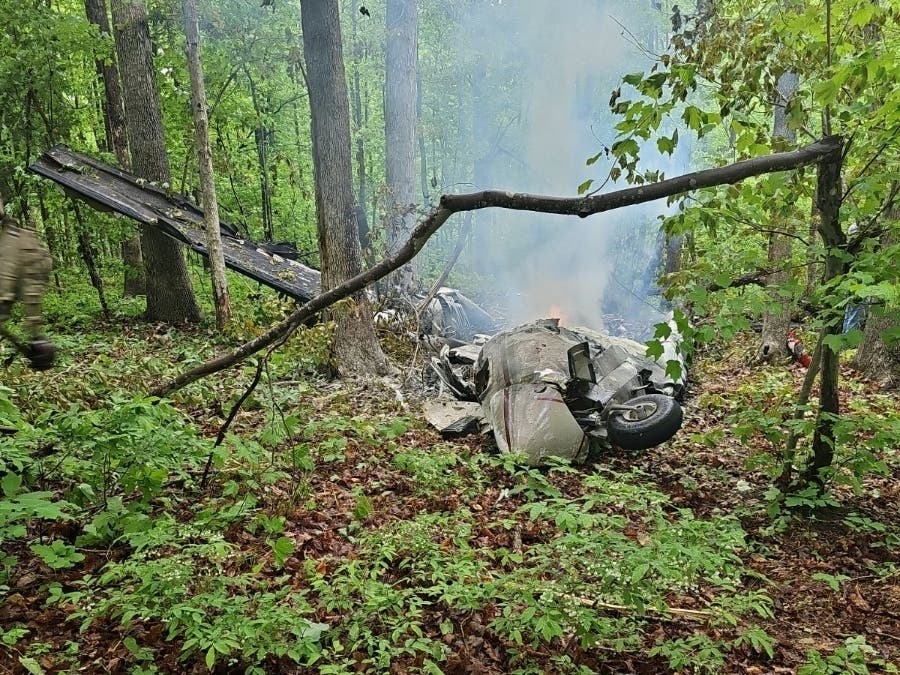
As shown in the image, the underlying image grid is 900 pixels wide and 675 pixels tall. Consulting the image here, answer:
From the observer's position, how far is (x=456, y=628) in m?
3.32

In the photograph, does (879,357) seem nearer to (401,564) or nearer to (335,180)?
(401,564)

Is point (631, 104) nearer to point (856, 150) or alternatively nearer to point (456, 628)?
point (856, 150)

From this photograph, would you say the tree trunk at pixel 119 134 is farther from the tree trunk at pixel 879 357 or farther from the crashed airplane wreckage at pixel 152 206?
the tree trunk at pixel 879 357

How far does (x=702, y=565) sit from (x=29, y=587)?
147 inches

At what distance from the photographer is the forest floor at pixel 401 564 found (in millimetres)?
2848

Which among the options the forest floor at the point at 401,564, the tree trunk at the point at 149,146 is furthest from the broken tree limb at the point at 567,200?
the tree trunk at the point at 149,146

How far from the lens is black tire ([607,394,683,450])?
6078 mm

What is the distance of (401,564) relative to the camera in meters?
3.50

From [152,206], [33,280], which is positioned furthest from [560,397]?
[152,206]

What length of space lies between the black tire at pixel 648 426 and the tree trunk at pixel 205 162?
6593 mm

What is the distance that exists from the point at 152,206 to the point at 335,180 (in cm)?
403

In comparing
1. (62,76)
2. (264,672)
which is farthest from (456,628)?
(62,76)

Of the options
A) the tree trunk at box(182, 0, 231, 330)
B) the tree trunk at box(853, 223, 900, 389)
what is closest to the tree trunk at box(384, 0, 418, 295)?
the tree trunk at box(182, 0, 231, 330)

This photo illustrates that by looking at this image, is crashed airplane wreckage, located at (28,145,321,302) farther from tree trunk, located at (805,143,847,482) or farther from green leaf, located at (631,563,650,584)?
green leaf, located at (631,563,650,584)
